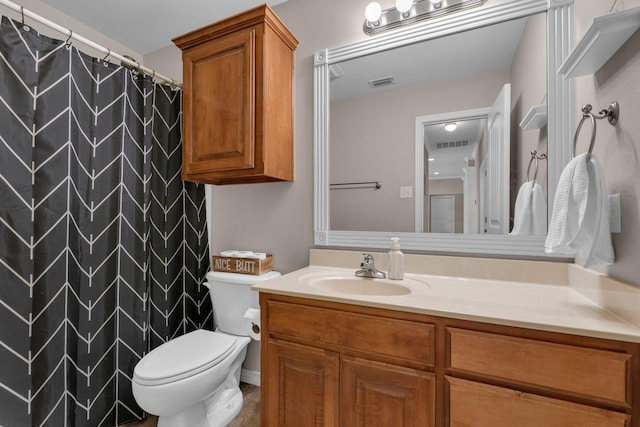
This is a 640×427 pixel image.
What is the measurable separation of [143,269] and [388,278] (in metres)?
1.37

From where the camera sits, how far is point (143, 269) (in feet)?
5.32

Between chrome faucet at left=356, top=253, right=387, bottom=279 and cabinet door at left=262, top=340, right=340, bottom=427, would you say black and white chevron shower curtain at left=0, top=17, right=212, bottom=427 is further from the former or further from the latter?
chrome faucet at left=356, top=253, right=387, bottom=279

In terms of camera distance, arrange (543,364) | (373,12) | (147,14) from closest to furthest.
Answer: (543,364) → (373,12) → (147,14)

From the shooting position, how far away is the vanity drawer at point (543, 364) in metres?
0.70

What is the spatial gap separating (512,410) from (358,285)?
2.23 feet

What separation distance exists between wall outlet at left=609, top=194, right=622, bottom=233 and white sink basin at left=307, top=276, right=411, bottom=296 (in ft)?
2.31

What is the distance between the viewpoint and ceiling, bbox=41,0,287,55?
1.73 meters

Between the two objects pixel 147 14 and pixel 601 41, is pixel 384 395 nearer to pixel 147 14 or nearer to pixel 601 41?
pixel 601 41

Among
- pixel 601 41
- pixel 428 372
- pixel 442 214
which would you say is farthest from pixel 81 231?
pixel 601 41

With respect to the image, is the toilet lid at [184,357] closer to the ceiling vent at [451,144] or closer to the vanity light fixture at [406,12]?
the ceiling vent at [451,144]

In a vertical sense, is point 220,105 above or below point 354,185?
above

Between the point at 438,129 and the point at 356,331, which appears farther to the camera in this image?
the point at 438,129

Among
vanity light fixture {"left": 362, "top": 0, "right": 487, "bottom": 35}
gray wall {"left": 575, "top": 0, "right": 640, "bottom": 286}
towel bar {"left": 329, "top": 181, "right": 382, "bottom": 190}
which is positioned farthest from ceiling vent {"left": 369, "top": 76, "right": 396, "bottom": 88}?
gray wall {"left": 575, "top": 0, "right": 640, "bottom": 286}

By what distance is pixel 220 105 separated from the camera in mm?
1520
